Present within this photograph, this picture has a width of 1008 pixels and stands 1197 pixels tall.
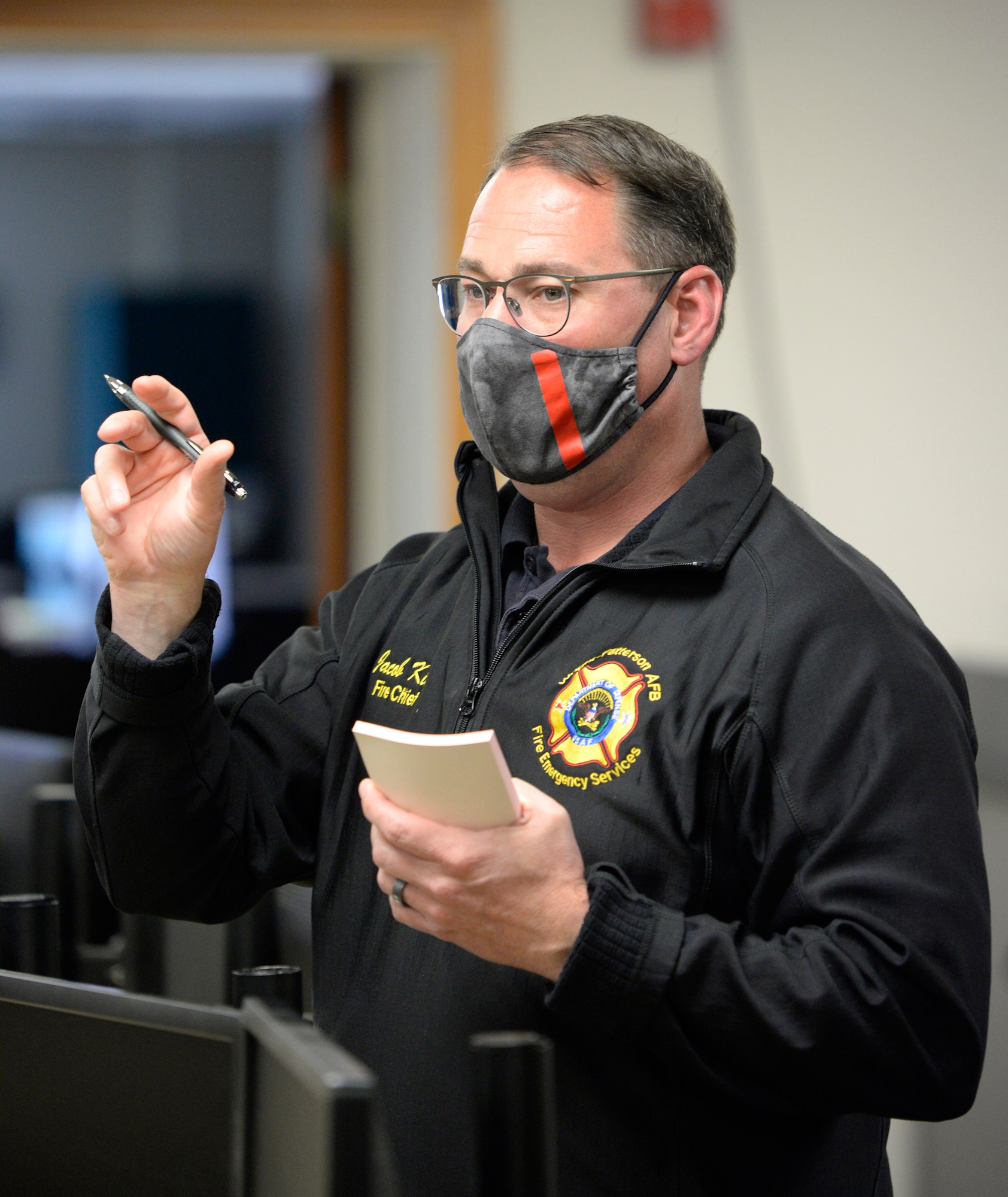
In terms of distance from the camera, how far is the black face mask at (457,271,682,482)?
4.08ft

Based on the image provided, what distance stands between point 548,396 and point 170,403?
0.34 m

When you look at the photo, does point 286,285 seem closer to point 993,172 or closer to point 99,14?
point 99,14

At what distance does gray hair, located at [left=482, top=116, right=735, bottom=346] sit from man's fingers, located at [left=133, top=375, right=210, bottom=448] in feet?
1.20

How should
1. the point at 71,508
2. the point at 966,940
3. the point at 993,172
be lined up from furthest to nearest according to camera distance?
1. the point at 71,508
2. the point at 993,172
3. the point at 966,940

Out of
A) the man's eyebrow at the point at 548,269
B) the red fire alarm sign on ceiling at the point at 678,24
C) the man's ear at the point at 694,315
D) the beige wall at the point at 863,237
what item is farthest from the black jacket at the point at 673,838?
the red fire alarm sign on ceiling at the point at 678,24


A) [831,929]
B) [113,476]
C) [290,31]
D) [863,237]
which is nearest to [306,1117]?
[831,929]

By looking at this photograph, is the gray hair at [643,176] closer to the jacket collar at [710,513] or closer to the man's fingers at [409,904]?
the jacket collar at [710,513]

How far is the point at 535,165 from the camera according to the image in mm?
1250

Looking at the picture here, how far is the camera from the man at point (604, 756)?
100 centimetres

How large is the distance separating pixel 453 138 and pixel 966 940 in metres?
1.90

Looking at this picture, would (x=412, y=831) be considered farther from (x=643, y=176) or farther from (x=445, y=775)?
(x=643, y=176)

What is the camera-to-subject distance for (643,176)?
125 centimetres

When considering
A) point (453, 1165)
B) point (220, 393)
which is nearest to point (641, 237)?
point (453, 1165)

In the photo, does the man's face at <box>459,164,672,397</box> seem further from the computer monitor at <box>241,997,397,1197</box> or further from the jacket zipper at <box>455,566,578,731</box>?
the computer monitor at <box>241,997,397,1197</box>
